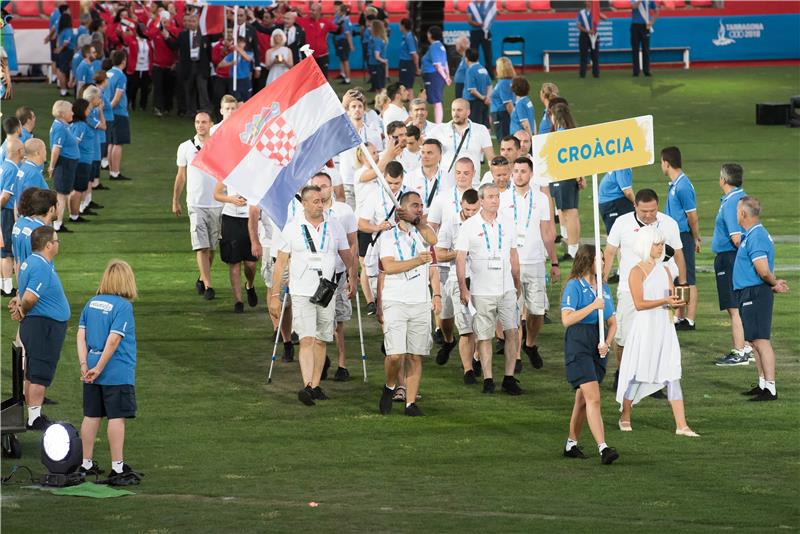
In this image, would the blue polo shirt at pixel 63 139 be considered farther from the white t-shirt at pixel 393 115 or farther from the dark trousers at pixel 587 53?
the dark trousers at pixel 587 53

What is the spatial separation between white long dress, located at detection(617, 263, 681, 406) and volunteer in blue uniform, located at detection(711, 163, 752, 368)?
1822mm

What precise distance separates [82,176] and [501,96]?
300 inches

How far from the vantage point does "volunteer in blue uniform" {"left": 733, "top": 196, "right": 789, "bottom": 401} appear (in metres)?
12.9

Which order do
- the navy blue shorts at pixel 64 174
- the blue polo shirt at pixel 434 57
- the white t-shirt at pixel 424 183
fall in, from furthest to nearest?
the blue polo shirt at pixel 434 57 → the navy blue shorts at pixel 64 174 → the white t-shirt at pixel 424 183

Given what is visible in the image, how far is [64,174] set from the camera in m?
21.4

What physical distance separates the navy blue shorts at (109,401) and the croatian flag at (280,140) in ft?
7.70

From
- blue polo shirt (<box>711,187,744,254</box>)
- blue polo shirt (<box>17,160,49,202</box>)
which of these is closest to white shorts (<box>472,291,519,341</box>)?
blue polo shirt (<box>711,187,744,254</box>)

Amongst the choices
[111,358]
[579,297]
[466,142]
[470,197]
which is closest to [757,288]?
[579,297]

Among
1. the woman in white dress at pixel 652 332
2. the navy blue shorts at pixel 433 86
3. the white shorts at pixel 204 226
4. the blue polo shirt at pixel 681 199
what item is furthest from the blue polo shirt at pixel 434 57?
the woman in white dress at pixel 652 332

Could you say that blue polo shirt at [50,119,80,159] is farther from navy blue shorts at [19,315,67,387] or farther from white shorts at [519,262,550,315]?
navy blue shorts at [19,315,67,387]

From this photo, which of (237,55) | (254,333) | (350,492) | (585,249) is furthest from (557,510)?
(237,55)

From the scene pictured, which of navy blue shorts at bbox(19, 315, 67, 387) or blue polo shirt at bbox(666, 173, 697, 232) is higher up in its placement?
blue polo shirt at bbox(666, 173, 697, 232)

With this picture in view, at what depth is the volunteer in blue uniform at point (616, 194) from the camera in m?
17.2

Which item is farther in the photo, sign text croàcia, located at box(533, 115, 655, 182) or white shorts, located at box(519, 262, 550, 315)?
white shorts, located at box(519, 262, 550, 315)
